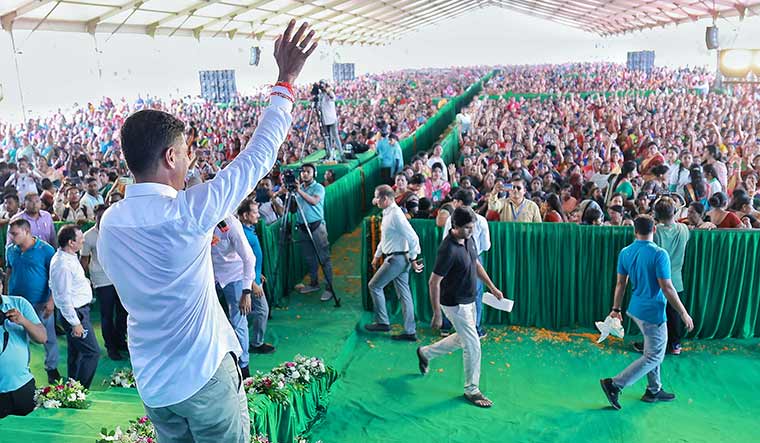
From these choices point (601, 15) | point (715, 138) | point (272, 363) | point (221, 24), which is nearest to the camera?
point (272, 363)

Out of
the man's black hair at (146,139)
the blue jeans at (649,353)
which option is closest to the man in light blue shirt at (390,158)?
the blue jeans at (649,353)

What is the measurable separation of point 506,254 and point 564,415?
2.13 meters

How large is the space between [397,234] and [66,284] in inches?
119

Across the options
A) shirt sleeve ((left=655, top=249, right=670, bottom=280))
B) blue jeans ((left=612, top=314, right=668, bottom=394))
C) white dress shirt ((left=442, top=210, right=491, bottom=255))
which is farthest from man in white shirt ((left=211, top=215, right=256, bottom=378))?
shirt sleeve ((left=655, top=249, right=670, bottom=280))

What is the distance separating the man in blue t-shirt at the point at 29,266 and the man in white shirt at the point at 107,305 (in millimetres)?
692

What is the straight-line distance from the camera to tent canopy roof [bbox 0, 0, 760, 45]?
1557 centimetres

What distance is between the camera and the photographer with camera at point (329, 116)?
12.2 meters

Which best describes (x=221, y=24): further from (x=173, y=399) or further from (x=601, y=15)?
(x=601, y=15)

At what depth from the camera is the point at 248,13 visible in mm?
24375

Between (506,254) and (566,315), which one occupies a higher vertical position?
(506,254)

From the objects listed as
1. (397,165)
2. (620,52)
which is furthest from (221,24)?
(620,52)

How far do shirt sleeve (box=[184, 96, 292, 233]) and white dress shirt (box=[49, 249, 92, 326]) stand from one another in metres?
3.93

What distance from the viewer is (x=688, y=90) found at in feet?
84.9

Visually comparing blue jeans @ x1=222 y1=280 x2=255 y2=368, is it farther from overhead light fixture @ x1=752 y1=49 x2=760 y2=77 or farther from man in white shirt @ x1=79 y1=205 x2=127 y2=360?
overhead light fixture @ x1=752 y1=49 x2=760 y2=77
